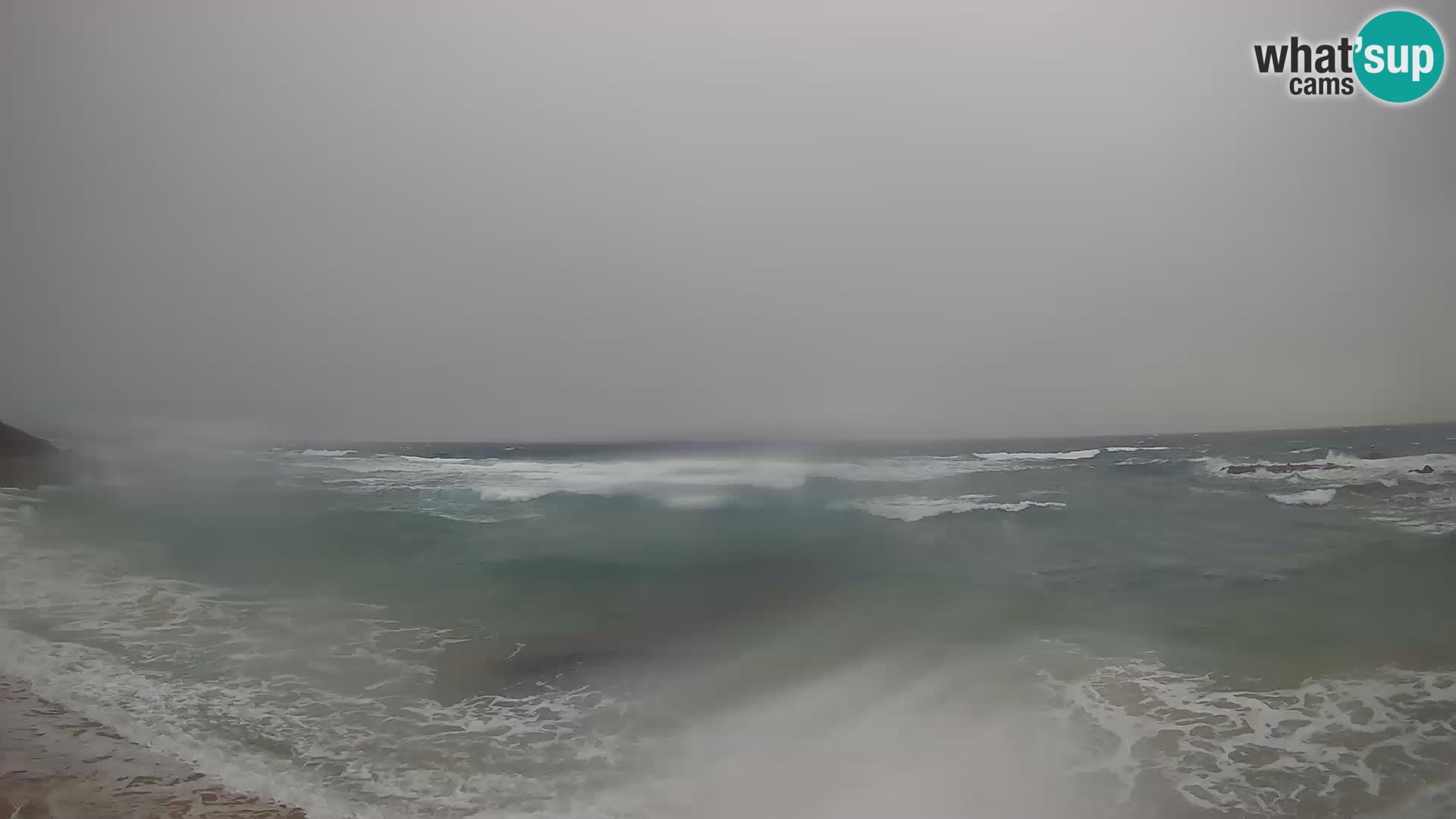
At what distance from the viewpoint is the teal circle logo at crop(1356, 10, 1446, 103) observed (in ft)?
6.37

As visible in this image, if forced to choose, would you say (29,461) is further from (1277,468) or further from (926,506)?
(1277,468)

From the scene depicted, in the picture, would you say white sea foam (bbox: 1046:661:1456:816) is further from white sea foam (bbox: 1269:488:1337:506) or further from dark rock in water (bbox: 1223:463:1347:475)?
dark rock in water (bbox: 1223:463:1347:475)

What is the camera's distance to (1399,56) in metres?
1.95

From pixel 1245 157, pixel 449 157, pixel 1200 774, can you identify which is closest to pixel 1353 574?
pixel 1200 774

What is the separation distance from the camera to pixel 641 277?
2.20 m

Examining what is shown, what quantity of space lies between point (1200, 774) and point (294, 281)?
2822 mm

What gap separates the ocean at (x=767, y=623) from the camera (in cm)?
154

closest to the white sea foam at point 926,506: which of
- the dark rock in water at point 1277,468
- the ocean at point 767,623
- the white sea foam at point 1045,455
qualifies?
the ocean at point 767,623

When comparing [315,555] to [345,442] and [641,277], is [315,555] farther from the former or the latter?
[641,277]

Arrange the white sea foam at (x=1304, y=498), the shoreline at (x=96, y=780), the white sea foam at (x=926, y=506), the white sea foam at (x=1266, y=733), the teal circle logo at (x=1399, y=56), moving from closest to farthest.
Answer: the shoreline at (x=96, y=780) → the white sea foam at (x=1266, y=733) → the teal circle logo at (x=1399, y=56) → the white sea foam at (x=1304, y=498) → the white sea foam at (x=926, y=506)

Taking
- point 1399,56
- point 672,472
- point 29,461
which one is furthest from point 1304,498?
point 29,461

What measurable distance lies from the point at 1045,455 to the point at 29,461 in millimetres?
3540

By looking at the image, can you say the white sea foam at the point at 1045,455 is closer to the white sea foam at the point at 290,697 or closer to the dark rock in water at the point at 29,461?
the white sea foam at the point at 290,697

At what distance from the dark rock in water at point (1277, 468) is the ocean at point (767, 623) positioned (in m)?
0.02
